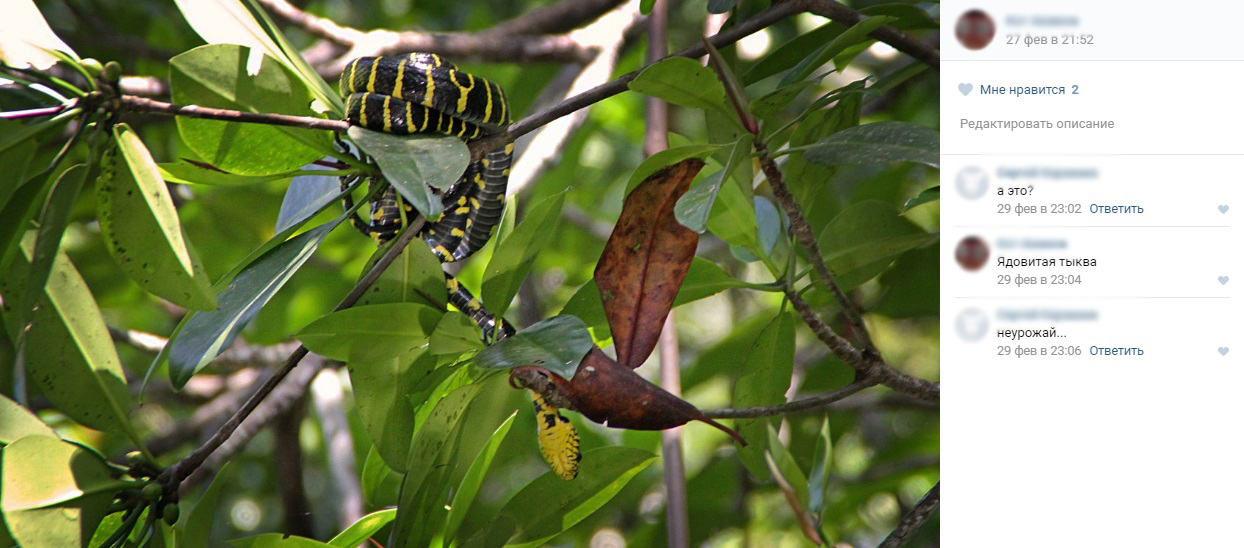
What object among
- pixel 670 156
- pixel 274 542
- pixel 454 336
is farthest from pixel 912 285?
pixel 274 542

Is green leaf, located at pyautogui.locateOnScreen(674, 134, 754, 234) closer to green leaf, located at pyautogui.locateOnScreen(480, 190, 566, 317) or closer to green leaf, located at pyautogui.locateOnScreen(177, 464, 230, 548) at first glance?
green leaf, located at pyautogui.locateOnScreen(480, 190, 566, 317)

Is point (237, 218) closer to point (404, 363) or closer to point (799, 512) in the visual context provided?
point (404, 363)

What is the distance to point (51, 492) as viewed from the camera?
2.55 ft

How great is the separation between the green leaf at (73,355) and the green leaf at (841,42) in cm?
75

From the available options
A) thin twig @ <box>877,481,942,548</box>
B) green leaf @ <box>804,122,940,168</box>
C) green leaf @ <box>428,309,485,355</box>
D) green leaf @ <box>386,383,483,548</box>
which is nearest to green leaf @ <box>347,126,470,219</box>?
green leaf @ <box>428,309,485,355</box>

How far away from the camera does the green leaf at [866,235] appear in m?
1.05

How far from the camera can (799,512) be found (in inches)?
35.2

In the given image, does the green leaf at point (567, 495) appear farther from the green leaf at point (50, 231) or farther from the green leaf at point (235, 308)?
the green leaf at point (50, 231)
